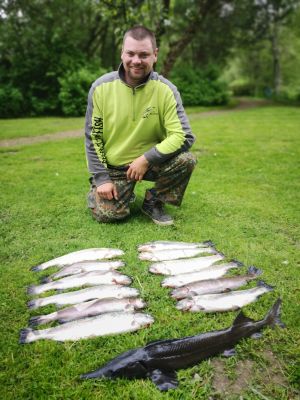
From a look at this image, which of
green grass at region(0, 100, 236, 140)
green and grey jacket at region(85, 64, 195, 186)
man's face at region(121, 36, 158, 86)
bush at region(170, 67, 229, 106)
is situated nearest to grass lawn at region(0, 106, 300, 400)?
green and grey jacket at region(85, 64, 195, 186)

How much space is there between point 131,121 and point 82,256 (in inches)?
65.6

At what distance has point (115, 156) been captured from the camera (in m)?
4.36

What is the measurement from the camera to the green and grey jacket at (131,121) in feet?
13.6

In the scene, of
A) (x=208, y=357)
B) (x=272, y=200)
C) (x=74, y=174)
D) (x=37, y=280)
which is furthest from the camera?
(x=74, y=174)

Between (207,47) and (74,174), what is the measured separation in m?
29.7

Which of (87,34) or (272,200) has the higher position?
(87,34)

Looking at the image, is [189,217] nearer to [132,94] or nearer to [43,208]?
[132,94]

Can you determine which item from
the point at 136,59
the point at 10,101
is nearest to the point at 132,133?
the point at 136,59

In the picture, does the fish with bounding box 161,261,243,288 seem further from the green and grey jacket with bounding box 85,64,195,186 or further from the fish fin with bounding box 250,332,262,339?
the green and grey jacket with bounding box 85,64,195,186

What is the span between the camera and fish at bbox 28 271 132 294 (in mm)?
3176

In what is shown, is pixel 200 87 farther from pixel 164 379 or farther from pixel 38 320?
pixel 164 379

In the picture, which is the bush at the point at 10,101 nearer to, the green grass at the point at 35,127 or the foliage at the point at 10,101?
the foliage at the point at 10,101

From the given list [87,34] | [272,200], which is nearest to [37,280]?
[272,200]

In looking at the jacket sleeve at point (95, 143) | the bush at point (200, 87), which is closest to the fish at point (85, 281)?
the jacket sleeve at point (95, 143)
